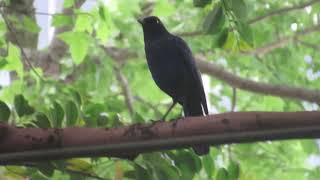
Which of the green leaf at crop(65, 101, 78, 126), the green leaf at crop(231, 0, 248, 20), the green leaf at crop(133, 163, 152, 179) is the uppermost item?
the green leaf at crop(231, 0, 248, 20)

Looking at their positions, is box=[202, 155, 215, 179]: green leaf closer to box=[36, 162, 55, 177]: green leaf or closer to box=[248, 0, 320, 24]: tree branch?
box=[36, 162, 55, 177]: green leaf

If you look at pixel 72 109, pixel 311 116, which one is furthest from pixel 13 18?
pixel 311 116

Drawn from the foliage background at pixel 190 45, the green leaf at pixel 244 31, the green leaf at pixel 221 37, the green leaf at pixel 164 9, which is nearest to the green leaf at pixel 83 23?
the foliage background at pixel 190 45

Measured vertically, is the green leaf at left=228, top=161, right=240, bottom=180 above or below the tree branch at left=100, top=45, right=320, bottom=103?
above

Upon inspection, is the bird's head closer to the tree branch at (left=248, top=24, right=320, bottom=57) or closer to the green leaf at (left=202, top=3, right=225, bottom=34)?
the green leaf at (left=202, top=3, right=225, bottom=34)

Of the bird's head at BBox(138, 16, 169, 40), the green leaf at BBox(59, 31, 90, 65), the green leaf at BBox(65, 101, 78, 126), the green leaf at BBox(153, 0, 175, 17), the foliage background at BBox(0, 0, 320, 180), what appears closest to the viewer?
the green leaf at BBox(65, 101, 78, 126)

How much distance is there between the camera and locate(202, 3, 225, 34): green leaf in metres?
1.69

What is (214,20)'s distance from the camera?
5.57 feet

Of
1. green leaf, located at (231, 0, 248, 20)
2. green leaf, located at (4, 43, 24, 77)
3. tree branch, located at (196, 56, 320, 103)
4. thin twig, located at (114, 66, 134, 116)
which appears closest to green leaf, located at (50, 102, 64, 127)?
green leaf, located at (231, 0, 248, 20)

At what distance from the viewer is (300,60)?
3.69m

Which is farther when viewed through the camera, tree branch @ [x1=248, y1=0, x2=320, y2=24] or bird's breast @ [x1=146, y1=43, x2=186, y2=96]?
tree branch @ [x1=248, y1=0, x2=320, y2=24]

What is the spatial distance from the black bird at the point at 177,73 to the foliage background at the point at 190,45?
200 mm

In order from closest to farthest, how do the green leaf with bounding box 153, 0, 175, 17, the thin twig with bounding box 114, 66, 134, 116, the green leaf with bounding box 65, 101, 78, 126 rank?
1. the green leaf with bounding box 65, 101, 78, 126
2. the green leaf with bounding box 153, 0, 175, 17
3. the thin twig with bounding box 114, 66, 134, 116

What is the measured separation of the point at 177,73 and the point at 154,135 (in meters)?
1.28
